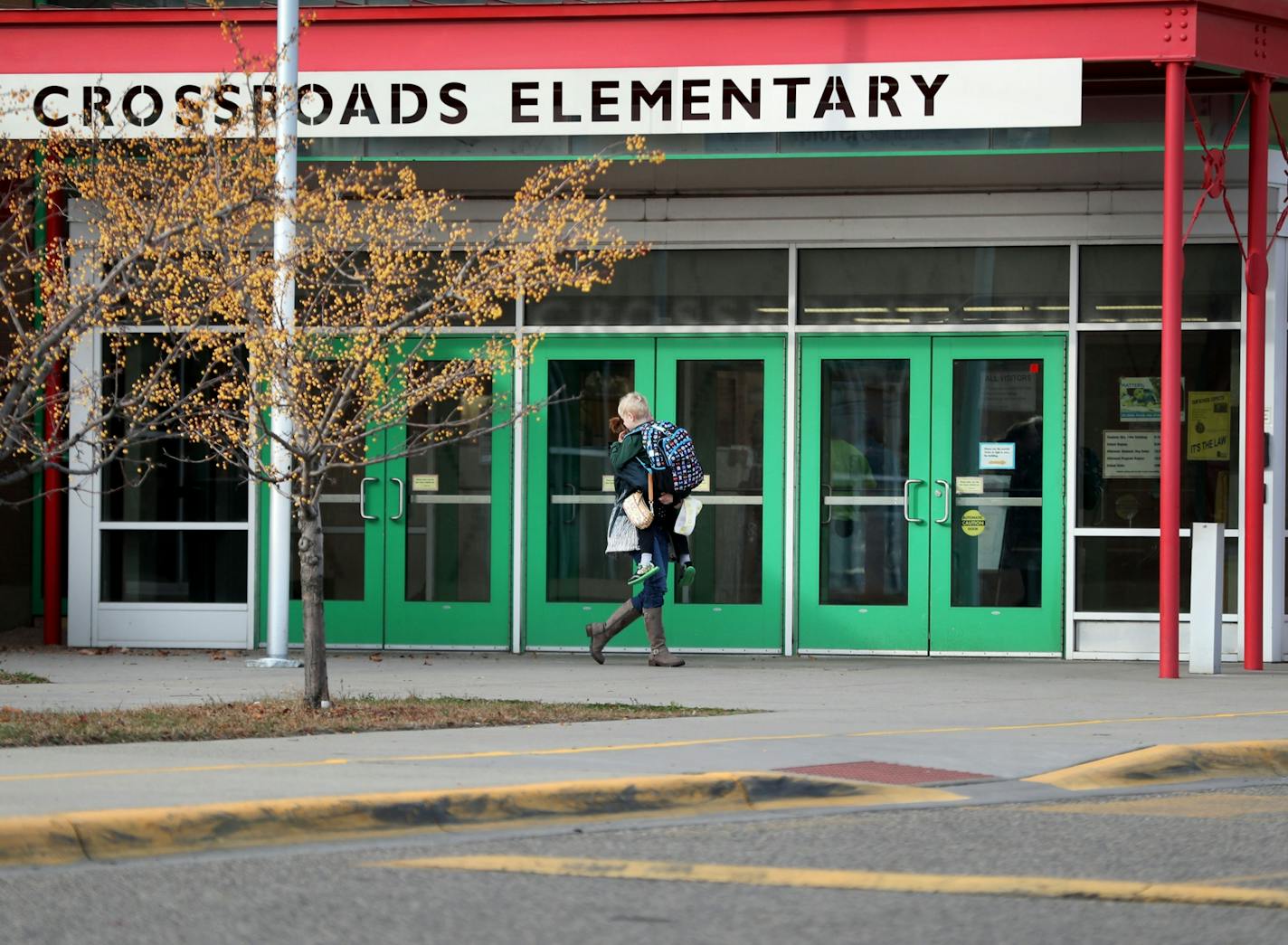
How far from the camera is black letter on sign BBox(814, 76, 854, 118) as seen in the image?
44.3 feet

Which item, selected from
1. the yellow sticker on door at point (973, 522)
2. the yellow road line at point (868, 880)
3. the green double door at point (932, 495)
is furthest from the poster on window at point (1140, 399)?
the yellow road line at point (868, 880)

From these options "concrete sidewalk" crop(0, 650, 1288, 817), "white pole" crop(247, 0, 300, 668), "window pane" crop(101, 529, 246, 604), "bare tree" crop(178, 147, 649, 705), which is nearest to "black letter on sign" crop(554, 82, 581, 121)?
"bare tree" crop(178, 147, 649, 705)

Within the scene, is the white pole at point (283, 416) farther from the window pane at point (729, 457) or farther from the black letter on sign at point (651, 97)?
the window pane at point (729, 457)

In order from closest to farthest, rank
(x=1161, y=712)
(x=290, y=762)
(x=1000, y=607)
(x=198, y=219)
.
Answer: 1. (x=290, y=762)
2. (x=198, y=219)
3. (x=1161, y=712)
4. (x=1000, y=607)

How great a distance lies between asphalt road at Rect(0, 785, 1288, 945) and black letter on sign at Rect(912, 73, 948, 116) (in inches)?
256

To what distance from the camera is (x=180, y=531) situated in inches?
627

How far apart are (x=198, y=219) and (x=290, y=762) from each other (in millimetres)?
2891

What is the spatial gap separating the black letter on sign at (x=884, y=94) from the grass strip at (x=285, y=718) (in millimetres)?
4469

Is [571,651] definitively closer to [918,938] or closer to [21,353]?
[21,353]

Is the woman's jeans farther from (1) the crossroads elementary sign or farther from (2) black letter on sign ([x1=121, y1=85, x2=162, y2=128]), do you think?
(2) black letter on sign ([x1=121, y1=85, x2=162, y2=128])

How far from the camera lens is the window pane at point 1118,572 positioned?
598 inches

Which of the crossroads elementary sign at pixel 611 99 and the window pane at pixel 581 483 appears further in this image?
the window pane at pixel 581 483

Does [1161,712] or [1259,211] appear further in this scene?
[1259,211]

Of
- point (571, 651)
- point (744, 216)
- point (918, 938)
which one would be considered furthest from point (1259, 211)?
point (918, 938)
